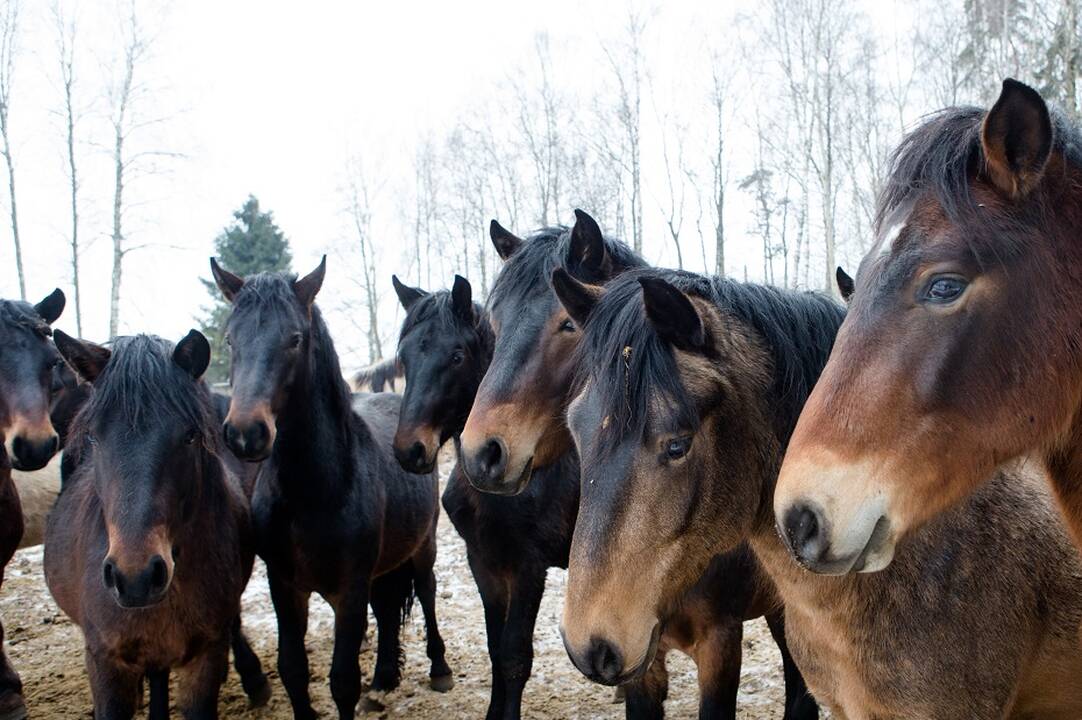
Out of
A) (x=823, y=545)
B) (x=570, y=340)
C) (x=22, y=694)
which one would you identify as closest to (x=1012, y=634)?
(x=823, y=545)

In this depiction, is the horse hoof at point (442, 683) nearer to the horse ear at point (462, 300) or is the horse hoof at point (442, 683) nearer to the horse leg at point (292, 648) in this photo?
the horse leg at point (292, 648)

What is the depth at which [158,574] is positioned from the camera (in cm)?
357

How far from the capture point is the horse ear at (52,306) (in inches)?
241

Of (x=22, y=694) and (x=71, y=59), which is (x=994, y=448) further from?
(x=71, y=59)

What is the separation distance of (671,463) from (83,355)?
343 cm

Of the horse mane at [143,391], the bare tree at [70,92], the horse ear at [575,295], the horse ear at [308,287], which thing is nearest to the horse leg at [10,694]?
the horse mane at [143,391]

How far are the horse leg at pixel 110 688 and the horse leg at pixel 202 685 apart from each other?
0.91 ft

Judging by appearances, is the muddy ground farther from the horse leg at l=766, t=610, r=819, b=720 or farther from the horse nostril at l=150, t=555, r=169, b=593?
the horse nostril at l=150, t=555, r=169, b=593

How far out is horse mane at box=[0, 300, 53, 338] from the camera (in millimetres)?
5569

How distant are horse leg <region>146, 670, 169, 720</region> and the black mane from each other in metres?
4.28

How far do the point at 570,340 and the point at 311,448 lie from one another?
82.3 inches

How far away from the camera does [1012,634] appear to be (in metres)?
2.67

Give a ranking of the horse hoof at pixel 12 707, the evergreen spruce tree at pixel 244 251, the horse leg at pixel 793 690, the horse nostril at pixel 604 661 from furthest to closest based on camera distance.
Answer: the evergreen spruce tree at pixel 244 251 < the horse hoof at pixel 12 707 < the horse leg at pixel 793 690 < the horse nostril at pixel 604 661

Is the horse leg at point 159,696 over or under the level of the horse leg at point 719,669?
under
